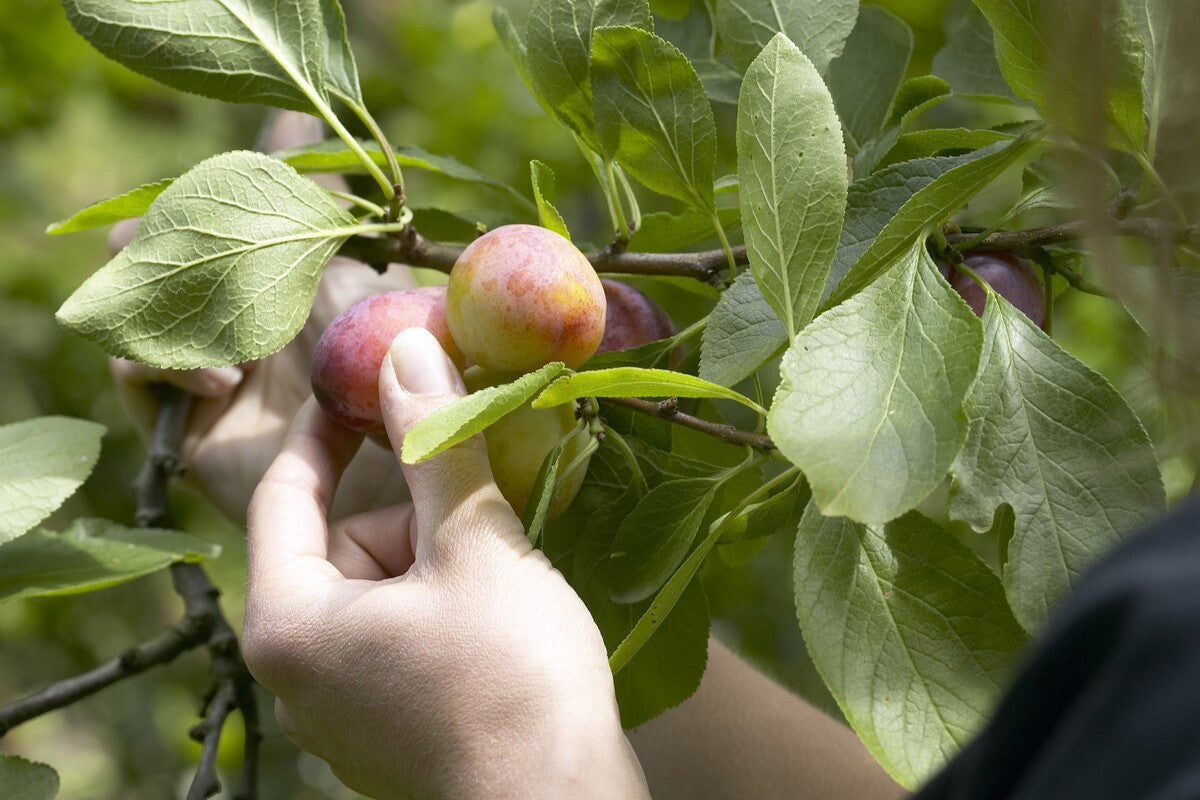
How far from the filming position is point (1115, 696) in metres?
0.32

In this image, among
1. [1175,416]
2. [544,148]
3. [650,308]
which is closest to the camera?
[1175,416]

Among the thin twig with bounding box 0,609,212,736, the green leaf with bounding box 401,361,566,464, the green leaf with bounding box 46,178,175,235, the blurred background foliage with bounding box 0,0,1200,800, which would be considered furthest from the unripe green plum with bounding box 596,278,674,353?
the blurred background foliage with bounding box 0,0,1200,800

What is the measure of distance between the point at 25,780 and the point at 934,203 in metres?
0.75

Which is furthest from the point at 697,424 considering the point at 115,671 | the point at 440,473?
the point at 115,671

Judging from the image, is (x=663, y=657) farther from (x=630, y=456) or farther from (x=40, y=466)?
(x=40, y=466)

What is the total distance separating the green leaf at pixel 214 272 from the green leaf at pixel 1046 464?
1.47 feet

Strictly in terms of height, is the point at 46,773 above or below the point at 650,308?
below

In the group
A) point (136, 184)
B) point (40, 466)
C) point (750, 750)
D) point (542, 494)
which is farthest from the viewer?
point (136, 184)

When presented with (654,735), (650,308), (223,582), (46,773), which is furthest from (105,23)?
(223,582)

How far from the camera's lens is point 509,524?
0.63 m

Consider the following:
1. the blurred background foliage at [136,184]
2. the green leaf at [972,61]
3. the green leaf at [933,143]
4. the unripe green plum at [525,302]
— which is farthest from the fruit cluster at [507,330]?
the blurred background foliage at [136,184]

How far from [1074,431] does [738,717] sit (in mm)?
657

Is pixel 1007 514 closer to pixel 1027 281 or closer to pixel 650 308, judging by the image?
pixel 1027 281

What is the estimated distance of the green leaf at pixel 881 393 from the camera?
1.57 ft
